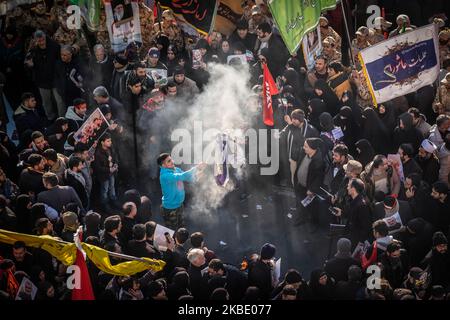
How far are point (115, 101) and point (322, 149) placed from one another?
2.77 m

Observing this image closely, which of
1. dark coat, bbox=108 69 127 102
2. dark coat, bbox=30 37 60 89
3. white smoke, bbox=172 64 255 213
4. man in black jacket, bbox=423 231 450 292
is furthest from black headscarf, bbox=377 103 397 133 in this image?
dark coat, bbox=30 37 60 89

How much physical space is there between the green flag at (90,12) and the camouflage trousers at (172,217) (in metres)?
3.92

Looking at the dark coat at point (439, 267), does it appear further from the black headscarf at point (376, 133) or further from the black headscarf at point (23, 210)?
the black headscarf at point (23, 210)

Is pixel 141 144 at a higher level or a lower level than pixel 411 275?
higher

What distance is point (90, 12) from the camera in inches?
527

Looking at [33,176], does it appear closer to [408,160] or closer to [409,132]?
[408,160]

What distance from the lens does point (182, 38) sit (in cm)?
1391

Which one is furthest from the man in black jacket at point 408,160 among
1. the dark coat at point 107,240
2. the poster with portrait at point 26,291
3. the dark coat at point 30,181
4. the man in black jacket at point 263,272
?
the poster with portrait at point 26,291

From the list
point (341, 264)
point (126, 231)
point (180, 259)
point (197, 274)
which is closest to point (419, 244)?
point (341, 264)

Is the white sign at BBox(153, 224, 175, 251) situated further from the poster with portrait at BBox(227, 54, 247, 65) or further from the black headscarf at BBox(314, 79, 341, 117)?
the poster with portrait at BBox(227, 54, 247, 65)

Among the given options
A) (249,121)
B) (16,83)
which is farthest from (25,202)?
(16,83)

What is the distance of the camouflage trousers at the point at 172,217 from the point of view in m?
10.6
